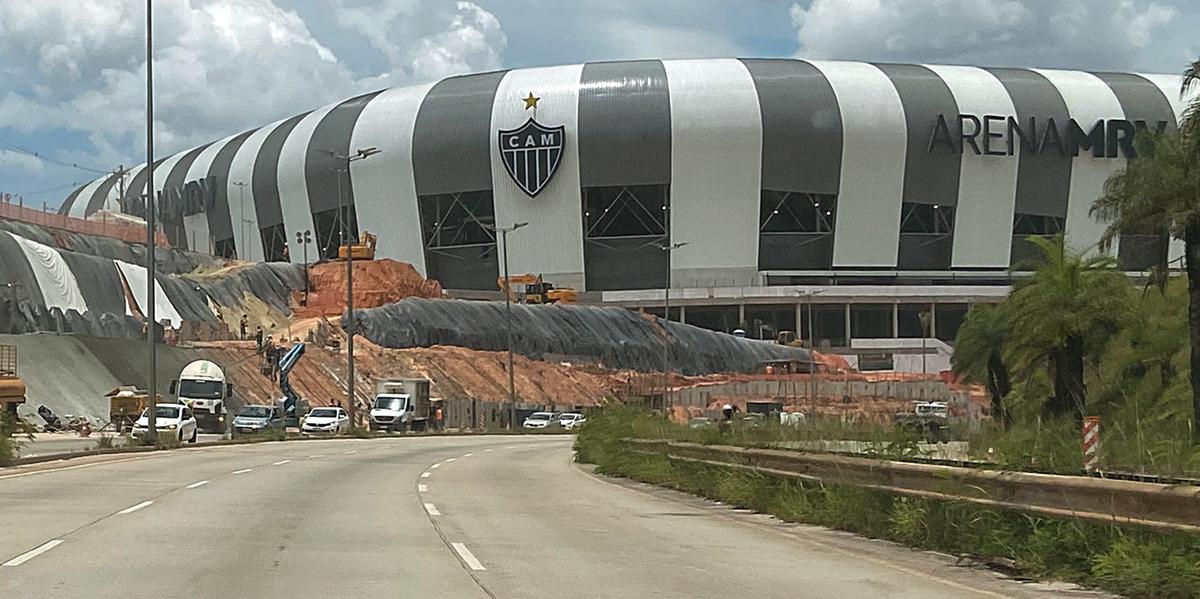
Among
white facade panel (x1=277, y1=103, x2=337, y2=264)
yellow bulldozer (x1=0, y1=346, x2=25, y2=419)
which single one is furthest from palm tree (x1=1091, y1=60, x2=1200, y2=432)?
white facade panel (x1=277, y1=103, x2=337, y2=264)

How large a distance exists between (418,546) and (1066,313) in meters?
30.9

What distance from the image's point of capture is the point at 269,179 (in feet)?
400

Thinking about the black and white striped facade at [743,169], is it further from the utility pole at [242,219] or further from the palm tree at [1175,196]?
the palm tree at [1175,196]

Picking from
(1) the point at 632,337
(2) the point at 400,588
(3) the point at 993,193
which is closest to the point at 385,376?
(1) the point at 632,337

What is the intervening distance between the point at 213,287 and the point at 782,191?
42.3m

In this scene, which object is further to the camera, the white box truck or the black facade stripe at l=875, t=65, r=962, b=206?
the black facade stripe at l=875, t=65, r=962, b=206

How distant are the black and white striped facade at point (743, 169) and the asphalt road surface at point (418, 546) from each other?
79815mm

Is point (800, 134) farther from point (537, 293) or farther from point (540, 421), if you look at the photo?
point (540, 421)

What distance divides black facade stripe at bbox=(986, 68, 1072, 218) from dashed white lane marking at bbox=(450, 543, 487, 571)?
10038 cm

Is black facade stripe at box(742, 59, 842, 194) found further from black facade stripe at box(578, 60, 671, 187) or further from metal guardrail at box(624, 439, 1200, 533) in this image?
metal guardrail at box(624, 439, 1200, 533)

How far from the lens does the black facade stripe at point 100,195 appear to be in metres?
155

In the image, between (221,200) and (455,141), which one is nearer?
(455,141)

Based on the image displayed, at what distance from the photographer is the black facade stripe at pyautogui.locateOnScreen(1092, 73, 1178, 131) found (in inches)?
4345

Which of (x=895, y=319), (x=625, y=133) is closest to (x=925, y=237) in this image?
(x=895, y=319)
